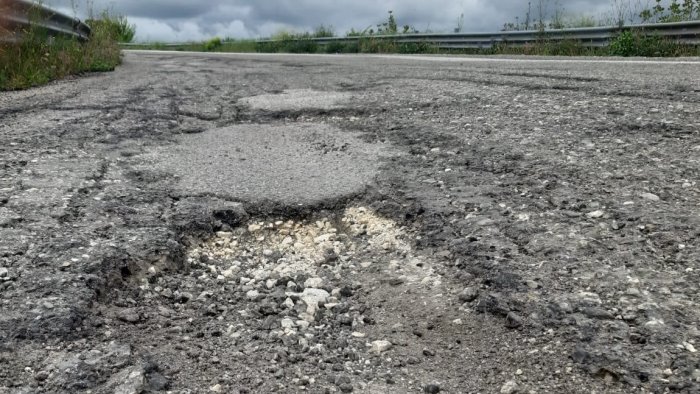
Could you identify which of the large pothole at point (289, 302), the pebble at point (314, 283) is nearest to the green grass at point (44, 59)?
the large pothole at point (289, 302)

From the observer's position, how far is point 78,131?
309 centimetres

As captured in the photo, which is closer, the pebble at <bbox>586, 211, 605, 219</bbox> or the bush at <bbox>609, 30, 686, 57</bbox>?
the pebble at <bbox>586, 211, 605, 219</bbox>

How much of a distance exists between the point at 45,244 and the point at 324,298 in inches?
36.0

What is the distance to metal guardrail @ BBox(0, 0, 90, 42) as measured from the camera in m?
5.16

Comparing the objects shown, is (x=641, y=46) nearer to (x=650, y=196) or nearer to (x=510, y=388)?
(x=650, y=196)

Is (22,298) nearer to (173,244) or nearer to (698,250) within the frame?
(173,244)

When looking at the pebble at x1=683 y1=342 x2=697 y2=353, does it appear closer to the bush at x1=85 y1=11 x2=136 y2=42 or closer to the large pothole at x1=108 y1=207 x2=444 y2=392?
the large pothole at x1=108 y1=207 x2=444 y2=392

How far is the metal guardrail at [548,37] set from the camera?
27.6 feet

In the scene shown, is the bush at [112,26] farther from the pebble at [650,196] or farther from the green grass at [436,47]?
the pebble at [650,196]

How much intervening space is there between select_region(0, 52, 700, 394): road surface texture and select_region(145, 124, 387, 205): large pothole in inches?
0.6

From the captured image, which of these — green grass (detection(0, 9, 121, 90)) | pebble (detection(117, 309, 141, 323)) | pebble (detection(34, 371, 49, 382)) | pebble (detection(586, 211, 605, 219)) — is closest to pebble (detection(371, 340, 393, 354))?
pebble (detection(117, 309, 141, 323))

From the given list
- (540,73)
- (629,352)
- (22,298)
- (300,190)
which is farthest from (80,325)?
(540,73)

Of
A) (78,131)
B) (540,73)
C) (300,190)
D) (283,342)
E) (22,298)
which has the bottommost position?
(283,342)

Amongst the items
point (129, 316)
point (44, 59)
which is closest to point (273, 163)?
point (129, 316)
